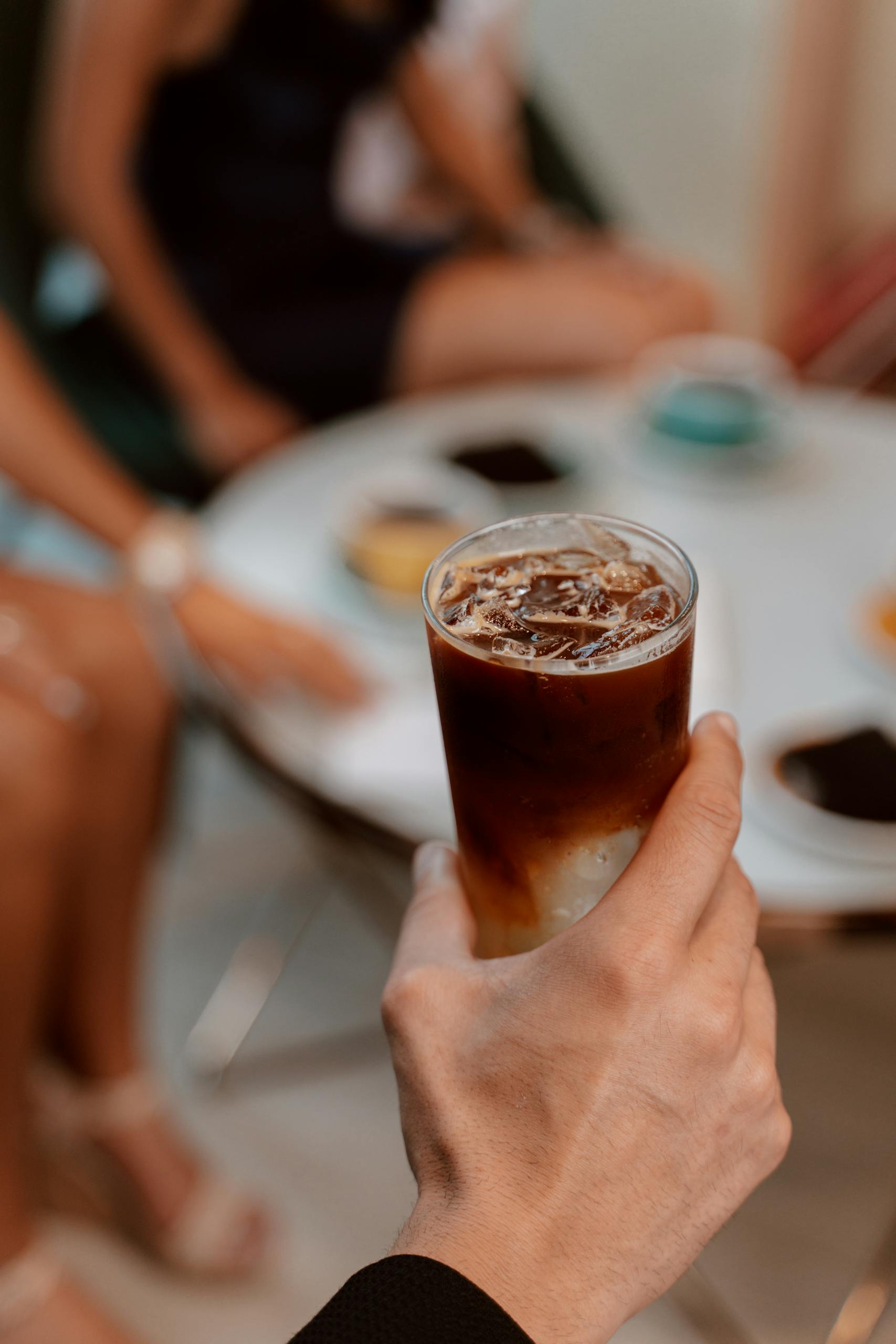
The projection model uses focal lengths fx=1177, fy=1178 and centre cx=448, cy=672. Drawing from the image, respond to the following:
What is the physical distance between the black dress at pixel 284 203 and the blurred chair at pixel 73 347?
0.19m

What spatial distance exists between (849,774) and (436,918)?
537 mm

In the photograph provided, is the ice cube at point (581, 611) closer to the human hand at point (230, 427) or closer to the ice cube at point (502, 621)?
the ice cube at point (502, 621)

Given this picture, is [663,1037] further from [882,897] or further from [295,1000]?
[295,1000]

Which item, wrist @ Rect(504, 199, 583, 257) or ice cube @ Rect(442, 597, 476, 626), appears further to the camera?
wrist @ Rect(504, 199, 583, 257)

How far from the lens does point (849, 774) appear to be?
102 centimetres

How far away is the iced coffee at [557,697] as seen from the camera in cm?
52

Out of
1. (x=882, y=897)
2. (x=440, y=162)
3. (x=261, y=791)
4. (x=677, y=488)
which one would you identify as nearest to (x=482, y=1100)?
(x=882, y=897)

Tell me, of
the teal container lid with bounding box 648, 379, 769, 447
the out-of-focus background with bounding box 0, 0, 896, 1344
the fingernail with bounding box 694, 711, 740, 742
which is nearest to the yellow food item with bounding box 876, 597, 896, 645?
the out-of-focus background with bounding box 0, 0, 896, 1344

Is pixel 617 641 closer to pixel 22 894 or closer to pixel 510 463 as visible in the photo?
pixel 22 894

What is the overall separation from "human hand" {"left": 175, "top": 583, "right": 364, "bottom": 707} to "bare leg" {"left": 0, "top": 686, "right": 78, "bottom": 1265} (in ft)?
0.63

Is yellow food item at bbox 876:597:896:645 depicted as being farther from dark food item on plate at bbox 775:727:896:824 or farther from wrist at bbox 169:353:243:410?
wrist at bbox 169:353:243:410

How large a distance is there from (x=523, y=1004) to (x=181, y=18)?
190 cm

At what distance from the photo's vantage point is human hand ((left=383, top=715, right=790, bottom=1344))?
492mm

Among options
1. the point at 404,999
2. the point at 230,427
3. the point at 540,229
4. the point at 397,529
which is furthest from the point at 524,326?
the point at 404,999
